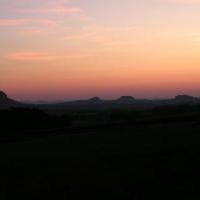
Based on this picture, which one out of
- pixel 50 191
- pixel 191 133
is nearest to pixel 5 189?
pixel 50 191

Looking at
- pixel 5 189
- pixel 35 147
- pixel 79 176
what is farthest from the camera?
pixel 35 147

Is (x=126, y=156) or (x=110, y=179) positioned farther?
(x=126, y=156)

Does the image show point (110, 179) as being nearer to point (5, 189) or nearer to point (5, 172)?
point (5, 189)

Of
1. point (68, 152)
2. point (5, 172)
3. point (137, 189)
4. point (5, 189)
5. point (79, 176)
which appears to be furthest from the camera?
point (68, 152)

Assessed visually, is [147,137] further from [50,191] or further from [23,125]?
[23,125]

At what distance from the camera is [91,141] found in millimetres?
39125

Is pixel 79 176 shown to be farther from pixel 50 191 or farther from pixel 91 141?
pixel 91 141

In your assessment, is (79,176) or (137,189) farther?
(79,176)

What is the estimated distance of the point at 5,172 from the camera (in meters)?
25.7

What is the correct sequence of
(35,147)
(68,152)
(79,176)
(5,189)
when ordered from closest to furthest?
1. (5,189)
2. (79,176)
3. (68,152)
4. (35,147)

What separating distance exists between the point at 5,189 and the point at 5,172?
5.65 meters

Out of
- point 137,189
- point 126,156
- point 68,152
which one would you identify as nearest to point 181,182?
point 137,189

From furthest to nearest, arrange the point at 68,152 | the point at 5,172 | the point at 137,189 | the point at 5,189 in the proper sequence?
1. the point at 68,152
2. the point at 5,172
3. the point at 5,189
4. the point at 137,189

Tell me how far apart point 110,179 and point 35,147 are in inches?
698
